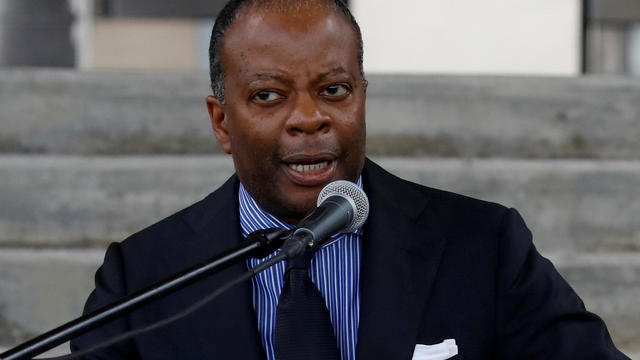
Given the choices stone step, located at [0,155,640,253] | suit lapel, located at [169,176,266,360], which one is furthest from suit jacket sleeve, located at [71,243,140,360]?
stone step, located at [0,155,640,253]

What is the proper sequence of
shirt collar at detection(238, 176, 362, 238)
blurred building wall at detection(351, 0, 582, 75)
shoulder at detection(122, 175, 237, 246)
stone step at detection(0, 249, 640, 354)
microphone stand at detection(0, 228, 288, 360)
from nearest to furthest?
microphone stand at detection(0, 228, 288, 360)
shirt collar at detection(238, 176, 362, 238)
shoulder at detection(122, 175, 237, 246)
stone step at detection(0, 249, 640, 354)
blurred building wall at detection(351, 0, 582, 75)

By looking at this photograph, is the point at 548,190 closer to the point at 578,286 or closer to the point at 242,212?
the point at 578,286

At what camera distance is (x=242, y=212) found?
2.33 m

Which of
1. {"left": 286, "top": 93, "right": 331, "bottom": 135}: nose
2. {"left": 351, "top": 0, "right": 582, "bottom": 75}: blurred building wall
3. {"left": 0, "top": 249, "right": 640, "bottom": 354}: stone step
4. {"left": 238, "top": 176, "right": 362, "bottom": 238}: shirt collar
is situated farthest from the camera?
{"left": 351, "top": 0, "right": 582, "bottom": 75}: blurred building wall

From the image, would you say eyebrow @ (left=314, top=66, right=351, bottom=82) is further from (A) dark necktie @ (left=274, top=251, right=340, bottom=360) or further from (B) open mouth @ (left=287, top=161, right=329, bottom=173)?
(A) dark necktie @ (left=274, top=251, right=340, bottom=360)

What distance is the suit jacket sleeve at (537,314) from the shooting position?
199cm

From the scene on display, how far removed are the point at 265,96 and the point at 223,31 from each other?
0.22m

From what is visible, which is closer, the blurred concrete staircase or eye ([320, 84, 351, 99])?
→ eye ([320, 84, 351, 99])

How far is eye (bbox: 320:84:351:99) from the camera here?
198 centimetres

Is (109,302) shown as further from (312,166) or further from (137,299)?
(137,299)

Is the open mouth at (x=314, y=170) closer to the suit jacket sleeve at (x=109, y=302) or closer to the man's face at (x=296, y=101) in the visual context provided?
the man's face at (x=296, y=101)

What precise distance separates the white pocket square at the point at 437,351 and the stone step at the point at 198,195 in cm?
193

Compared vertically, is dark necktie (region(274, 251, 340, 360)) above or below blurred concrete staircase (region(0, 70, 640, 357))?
below

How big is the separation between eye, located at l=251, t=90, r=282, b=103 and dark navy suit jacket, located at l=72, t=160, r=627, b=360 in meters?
0.39
